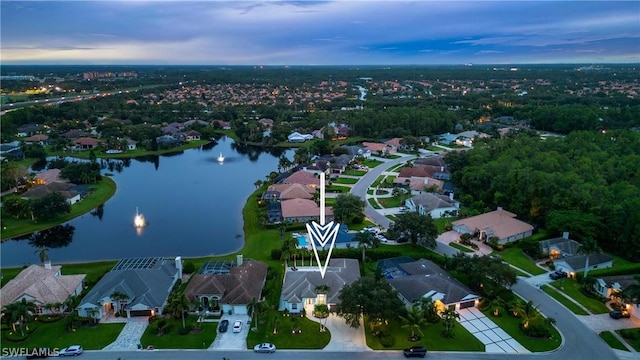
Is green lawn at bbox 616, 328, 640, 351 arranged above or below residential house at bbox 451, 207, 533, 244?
below

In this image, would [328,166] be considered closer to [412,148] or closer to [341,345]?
[412,148]

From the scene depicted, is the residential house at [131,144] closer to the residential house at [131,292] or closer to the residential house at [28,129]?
the residential house at [28,129]

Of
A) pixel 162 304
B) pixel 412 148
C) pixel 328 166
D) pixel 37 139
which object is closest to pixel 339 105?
pixel 412 148

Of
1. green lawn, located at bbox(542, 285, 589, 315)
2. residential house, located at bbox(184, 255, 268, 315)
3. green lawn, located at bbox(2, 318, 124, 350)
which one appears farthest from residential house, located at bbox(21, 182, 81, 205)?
green lawn, located at bbox(542, 285, 589, 315)

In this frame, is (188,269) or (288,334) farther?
(188,269)

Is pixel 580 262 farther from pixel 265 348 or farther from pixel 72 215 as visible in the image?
pixel 72 215

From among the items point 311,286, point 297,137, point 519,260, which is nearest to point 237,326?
point 311,286

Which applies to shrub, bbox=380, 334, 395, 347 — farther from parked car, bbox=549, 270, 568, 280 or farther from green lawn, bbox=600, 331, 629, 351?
parked car, bbox=549, 270, 568, 280

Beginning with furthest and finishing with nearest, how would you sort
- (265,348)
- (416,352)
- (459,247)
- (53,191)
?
(53,191), (459,247), (265,348), (416,352)
